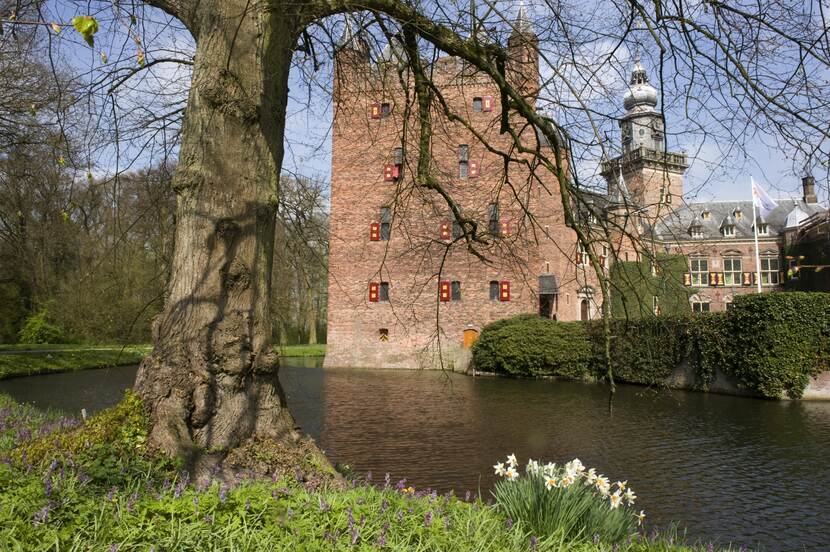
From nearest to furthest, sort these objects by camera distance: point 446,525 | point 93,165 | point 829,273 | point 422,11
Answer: point 446,525 → point 422,11 → point 93,165 → point 829,273

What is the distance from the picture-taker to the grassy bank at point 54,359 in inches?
753

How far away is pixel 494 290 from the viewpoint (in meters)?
24.7

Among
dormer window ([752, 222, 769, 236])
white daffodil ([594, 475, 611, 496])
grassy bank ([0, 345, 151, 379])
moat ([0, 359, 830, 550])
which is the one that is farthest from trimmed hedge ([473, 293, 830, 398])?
dormer window ([752, 222, 769, 236])

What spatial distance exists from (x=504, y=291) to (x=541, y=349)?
3774mm

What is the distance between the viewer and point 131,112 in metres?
5.61

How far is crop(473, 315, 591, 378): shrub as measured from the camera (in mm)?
21109

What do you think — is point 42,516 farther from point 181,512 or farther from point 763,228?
point 763,228

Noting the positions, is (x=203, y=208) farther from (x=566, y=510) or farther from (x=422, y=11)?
(x=566, y=510)

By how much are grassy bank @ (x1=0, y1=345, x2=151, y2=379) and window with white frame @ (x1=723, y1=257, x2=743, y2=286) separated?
34841 mm

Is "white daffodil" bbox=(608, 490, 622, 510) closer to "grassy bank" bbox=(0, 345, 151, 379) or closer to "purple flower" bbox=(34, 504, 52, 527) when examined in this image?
"purple flower" bbox=(34, 504, 52, 527)

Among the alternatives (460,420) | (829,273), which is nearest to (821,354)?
(460,420)

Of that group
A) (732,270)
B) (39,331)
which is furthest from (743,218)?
(39,331)

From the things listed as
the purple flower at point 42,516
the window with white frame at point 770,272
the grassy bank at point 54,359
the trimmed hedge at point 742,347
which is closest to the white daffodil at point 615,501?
the purple flower at point 42,516

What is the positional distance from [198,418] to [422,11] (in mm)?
3210
